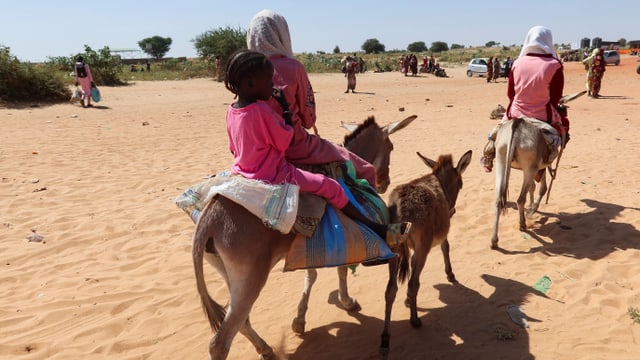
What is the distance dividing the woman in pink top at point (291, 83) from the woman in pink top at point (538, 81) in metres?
3.57

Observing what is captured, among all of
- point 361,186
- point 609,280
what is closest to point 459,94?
point 609,280

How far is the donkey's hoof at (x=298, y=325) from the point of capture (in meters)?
4.05

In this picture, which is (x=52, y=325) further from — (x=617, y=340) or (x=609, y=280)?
(x=609, y=280)

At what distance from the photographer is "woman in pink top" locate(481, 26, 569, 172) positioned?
5.61m

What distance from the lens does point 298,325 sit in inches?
160

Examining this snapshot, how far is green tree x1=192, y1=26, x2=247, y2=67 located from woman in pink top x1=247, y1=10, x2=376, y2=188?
36.0m

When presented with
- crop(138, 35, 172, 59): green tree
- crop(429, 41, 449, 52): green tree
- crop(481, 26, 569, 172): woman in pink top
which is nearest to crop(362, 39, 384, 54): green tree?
crop(429, 41, 449, 52): green tree

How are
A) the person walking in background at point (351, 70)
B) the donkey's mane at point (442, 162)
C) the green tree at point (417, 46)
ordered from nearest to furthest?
1. the donkey's mane at point (442, 162)
2. the person walking in background at point (351, 70)
3. the green tree at point (417, 46)

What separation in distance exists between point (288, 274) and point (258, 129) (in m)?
2.85

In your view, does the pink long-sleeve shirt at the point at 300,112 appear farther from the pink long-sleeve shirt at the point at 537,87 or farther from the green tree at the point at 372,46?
the green tree at the point at 372,46

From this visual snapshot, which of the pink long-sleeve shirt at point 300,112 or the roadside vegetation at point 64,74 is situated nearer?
the pink long-sleeve shirt at point 300,112

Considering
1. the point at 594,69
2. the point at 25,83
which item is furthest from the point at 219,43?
the point at 594,69

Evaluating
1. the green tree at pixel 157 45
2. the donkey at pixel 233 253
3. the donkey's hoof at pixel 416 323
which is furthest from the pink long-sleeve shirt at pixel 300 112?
the green tree at pixel 157 45

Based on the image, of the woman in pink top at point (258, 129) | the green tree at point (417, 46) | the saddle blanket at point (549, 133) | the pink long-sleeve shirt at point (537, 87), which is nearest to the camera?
the woman in pink top at point (258, 129)
